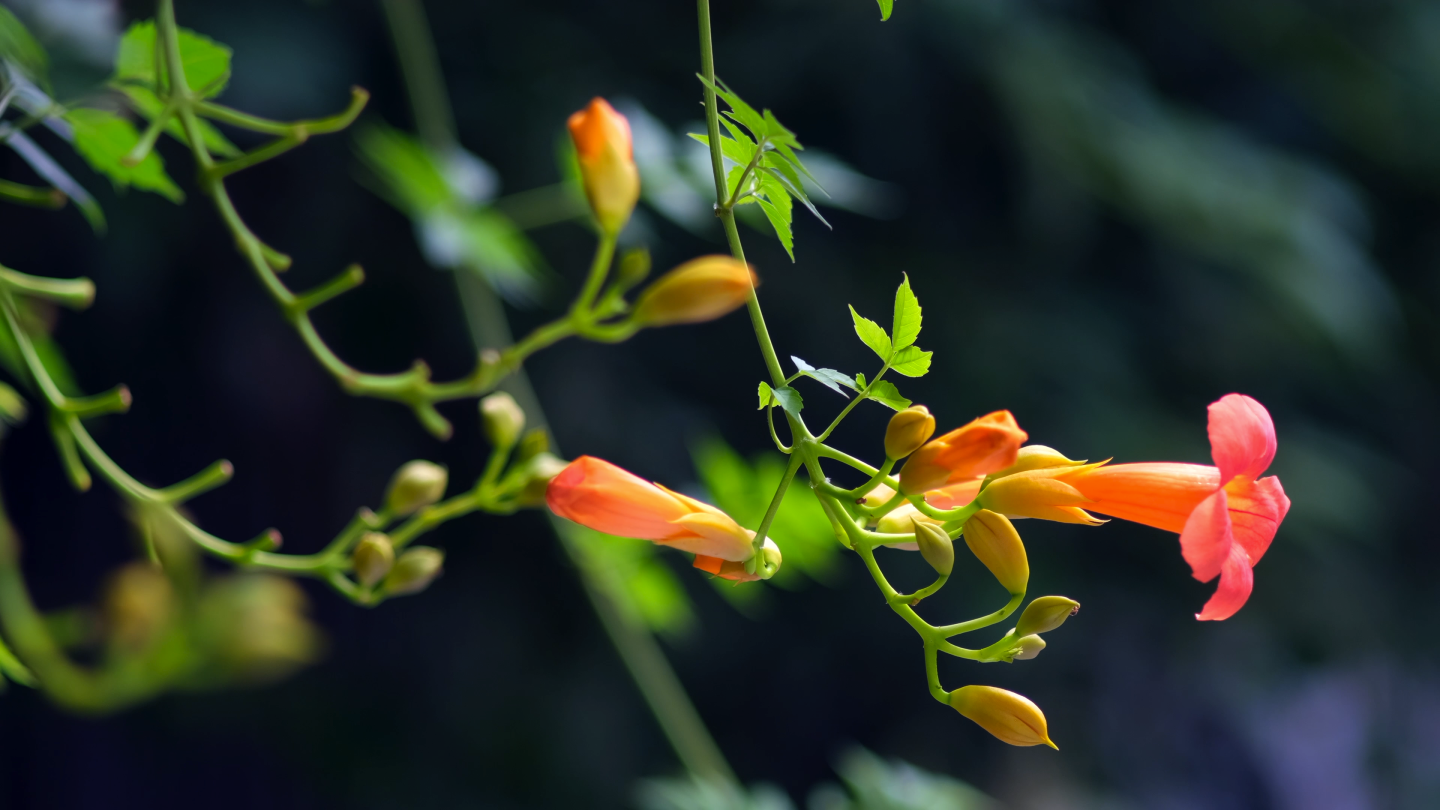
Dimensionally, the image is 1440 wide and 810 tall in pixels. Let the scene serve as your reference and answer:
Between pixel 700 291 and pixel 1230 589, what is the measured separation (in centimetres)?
26

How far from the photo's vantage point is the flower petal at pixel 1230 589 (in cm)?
36

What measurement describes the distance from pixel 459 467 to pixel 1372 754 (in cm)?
299

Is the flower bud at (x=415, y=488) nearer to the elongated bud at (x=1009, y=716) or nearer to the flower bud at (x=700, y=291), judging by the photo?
the flower bud at (x=700, y=291)

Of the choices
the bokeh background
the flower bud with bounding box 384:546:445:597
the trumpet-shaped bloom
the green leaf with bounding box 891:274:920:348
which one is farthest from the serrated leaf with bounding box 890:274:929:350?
the bokeh background

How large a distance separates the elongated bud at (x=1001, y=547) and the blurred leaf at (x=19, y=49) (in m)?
0.51

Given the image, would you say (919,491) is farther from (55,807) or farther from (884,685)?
(55,807)

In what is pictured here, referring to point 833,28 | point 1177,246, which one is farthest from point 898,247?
point 1177,246

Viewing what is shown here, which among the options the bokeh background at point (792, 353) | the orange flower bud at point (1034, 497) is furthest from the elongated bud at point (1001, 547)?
the bokeh background at point (792, 353)

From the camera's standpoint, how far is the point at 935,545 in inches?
15.3

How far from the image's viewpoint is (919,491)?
0.37 metres

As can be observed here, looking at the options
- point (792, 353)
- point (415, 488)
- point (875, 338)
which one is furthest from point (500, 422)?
point (792, 353)

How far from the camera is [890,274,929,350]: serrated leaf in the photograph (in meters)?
0.36

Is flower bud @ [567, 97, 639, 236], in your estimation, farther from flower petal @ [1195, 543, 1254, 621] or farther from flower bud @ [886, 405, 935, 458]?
flower petal @ [1195, 543, 1254, 621]

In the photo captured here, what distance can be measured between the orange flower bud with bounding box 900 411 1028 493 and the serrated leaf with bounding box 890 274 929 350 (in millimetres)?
40
